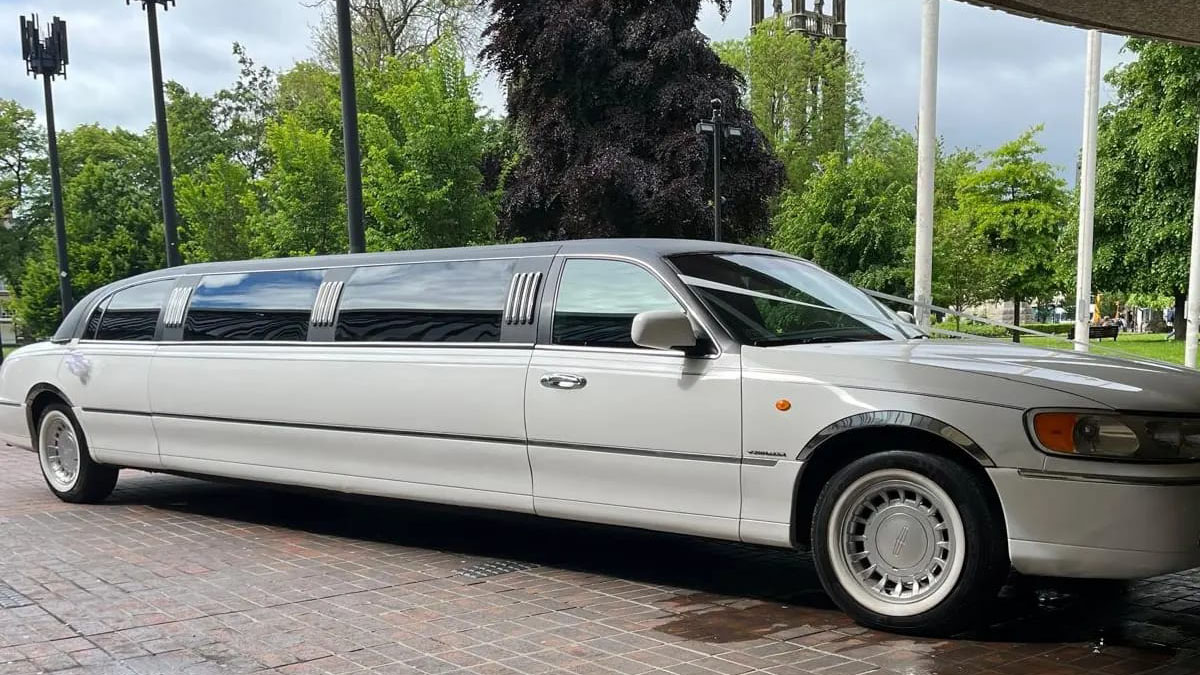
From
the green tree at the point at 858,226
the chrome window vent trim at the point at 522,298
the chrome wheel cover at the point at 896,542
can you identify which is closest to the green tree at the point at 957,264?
the green tree at the point at 858,226

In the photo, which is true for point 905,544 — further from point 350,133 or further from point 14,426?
point 350,133

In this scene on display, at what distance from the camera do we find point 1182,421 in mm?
4219

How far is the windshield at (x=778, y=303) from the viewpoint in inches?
208

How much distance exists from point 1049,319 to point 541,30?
81.4m

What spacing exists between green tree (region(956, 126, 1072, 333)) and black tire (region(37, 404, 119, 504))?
1939 inches

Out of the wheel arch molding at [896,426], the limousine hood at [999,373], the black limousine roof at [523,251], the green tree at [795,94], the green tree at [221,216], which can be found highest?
the green tree at [795,94]

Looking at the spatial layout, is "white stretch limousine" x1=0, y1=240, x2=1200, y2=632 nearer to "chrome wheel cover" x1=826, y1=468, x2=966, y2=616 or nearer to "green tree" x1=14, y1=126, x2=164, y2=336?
"chrome wheel cover" x1=826, y1=468, x2=966, y2=616

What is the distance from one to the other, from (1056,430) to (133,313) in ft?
21.6

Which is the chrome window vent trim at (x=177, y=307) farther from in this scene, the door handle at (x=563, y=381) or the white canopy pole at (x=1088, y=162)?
the white canopy pole at (x=1088, y=162)

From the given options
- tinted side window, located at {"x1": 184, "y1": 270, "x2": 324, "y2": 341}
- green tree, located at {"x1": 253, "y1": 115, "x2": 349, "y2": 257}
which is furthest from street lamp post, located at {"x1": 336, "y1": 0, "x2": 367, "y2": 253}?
green tree, located at {"x1": 253, "y1": 115, "x2": 349, "y2": 257}

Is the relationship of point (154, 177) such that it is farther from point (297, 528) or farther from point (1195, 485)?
point (1195, 485)

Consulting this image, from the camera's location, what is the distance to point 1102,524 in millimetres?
4160

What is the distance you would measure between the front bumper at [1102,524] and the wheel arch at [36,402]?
23.9ft

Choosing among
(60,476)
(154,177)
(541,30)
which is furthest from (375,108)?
(154,177)
